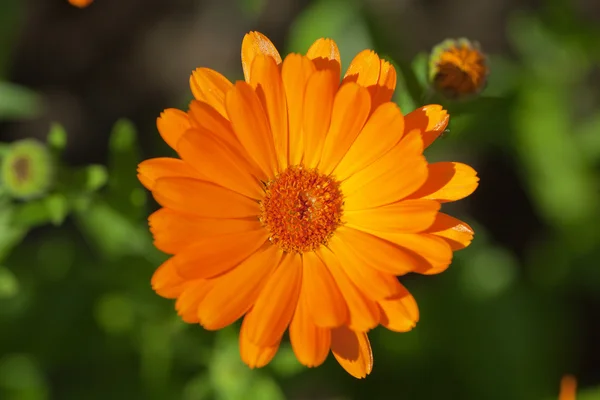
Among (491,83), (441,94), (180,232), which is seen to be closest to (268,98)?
(180,232)

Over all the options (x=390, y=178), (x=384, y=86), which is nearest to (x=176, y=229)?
(x=390, y=178)

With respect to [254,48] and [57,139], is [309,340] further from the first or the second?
[57,139]

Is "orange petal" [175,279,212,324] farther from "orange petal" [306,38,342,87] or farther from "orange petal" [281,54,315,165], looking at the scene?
"orange petal" [306,38,342,87]

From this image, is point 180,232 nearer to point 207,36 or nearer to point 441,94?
point 441,94

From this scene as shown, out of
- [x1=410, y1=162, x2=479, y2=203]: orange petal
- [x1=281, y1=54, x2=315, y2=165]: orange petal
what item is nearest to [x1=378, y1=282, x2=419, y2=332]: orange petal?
[x1=410, y1=162, x2=479, y2=203]: orange petal

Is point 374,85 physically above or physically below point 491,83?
above

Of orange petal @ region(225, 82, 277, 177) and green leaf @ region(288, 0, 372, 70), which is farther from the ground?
green leaf @ region(288, 0, 372, 70)

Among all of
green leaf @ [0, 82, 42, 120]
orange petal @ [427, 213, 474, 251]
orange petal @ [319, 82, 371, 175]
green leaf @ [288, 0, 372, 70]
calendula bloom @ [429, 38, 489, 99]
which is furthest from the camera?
green leaf @ [288, 0, 372, 70]
